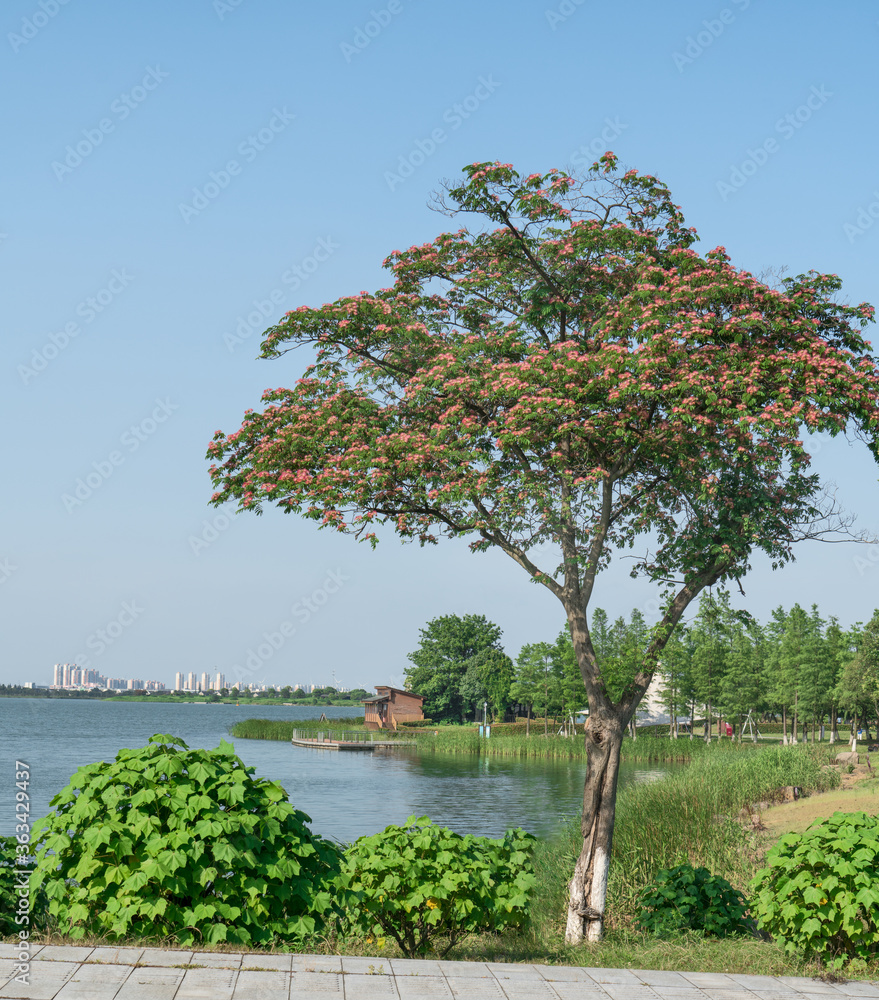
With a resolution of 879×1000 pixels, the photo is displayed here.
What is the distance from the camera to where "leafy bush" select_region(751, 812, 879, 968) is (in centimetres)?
704

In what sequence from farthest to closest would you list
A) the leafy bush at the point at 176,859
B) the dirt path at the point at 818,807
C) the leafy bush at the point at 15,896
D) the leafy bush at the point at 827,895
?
1. the dirt path at the point at 818,807
2. the leafy bush at the point at 827,895
3. the leafy bush at the point at 15,896
4. the leafy bush at the point at 176,859

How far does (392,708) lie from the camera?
289 feet

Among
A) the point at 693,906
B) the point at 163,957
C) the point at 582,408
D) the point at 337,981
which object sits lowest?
the point at 693,906

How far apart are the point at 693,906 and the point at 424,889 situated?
13.0 ft

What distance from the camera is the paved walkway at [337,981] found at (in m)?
5.25

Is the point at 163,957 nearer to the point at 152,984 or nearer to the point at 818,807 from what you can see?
the point at 152,984

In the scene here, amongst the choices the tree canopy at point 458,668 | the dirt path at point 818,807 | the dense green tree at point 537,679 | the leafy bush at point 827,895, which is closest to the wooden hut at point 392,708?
the tree canopy at point 458,668

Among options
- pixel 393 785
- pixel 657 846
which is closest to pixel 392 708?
pixel 393 785

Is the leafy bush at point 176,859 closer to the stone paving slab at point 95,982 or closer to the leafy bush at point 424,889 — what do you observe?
the stone paving slab at point 95,982

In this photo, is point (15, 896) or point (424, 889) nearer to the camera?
point (15, 896)

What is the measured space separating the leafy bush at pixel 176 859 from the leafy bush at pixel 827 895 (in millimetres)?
3956


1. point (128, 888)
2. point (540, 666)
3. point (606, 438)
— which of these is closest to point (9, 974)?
point (128, 888)

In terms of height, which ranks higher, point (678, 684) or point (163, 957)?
point (163, 957)

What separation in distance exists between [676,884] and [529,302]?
8.05m
